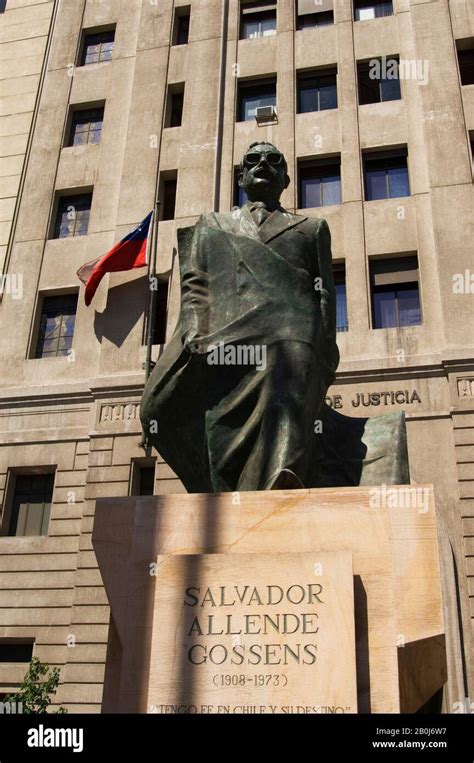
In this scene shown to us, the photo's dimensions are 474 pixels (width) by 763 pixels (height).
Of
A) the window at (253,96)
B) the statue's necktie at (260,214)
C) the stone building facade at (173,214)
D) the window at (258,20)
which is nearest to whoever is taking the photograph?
the statue's necktie at (260,214)

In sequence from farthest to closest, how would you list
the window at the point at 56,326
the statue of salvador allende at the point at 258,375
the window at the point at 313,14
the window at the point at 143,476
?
the window at the point at 313,14 < the window at the point at 56,326 < the window at the point at 143,476 < the statue of salvador allende at the point at 258,375

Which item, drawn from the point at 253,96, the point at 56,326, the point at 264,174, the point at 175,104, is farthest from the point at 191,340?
the point at 175,104

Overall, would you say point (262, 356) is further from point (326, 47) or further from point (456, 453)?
point (326, 47)

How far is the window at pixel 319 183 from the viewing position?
23625 mm

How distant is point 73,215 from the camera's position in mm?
25625

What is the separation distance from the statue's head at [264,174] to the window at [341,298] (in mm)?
13450

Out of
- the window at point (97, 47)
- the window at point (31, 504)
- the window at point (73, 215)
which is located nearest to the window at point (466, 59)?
the window at point (97, 47)

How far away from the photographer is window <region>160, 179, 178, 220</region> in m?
24.7

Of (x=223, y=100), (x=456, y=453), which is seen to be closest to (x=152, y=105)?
(x=223, y=100)

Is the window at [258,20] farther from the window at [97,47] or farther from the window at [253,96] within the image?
the window at [97,47]

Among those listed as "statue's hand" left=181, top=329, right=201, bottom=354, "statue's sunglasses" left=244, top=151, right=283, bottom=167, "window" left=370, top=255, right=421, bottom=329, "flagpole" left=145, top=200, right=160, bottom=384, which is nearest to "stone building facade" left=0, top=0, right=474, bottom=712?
"window" left=370, top=255, right=421, bottom=329

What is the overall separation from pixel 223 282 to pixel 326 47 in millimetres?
20907

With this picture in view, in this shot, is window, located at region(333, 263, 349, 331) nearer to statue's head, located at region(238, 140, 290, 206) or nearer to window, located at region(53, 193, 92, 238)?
window, located at region(53, 193, 92, 238)

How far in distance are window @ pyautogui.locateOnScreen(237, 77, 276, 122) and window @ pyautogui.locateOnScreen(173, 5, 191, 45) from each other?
331 centimetres
